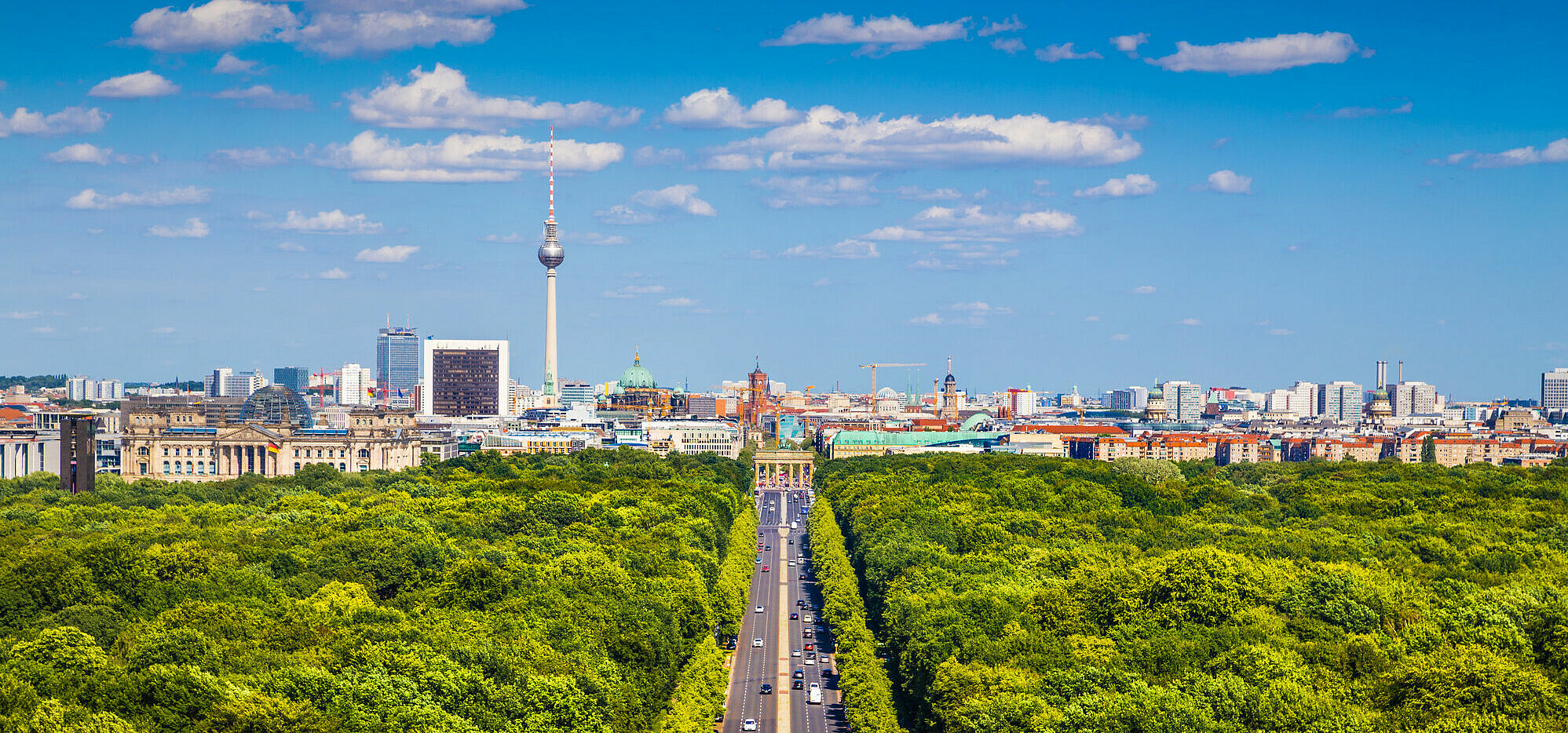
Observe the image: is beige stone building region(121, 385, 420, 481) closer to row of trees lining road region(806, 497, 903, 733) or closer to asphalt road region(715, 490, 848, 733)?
asphalt road region(715, 490, 848, 733)

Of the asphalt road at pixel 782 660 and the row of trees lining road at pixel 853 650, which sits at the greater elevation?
the row of trees lining road at pixel 853 650

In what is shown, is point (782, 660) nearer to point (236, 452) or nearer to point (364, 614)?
point (364, 614)

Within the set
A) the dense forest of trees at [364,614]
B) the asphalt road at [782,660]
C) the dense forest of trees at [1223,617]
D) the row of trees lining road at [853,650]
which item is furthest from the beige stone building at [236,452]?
the row of trees lining road at [853,650]

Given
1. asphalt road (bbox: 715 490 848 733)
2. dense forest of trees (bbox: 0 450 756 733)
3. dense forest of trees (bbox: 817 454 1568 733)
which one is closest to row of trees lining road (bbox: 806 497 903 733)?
asphalt road (bbox: 715 490 848 733)

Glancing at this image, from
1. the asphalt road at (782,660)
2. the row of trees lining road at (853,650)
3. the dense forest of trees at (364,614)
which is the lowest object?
the asphalt road at (782,660)

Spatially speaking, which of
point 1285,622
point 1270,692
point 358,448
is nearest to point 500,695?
point 1270,692

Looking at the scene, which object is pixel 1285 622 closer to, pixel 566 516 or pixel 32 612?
pixel 32 612

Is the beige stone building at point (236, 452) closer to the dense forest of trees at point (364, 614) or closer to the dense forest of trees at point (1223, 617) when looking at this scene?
the dense forest of trees at point (364, 614)
